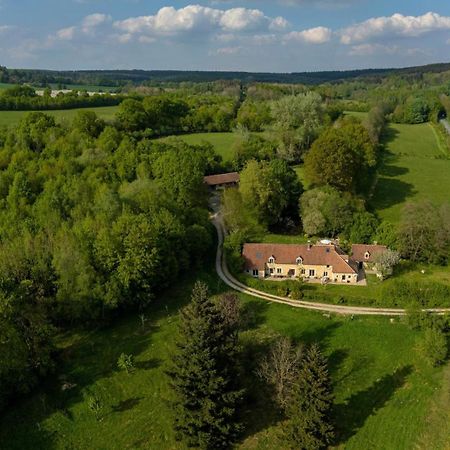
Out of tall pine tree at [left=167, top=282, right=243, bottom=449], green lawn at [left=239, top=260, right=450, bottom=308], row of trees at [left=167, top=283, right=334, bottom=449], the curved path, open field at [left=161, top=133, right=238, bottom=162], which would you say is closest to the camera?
row of trees at [left=167, top=283, right=334, bottom=449]

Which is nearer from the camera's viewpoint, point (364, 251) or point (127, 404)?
point (127, 404)

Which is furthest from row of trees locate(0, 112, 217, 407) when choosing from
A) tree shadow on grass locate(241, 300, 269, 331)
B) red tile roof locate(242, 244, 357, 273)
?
tree shadow on grass locate(241, 300, 269, 331)

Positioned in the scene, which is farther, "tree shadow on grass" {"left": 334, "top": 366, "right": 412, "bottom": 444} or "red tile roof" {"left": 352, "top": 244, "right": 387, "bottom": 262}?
"red tile roof" {"left": 352, "top": 244, "right": 387, "bottom": 262}

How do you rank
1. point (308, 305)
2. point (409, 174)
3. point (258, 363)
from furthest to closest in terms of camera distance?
point (409, 174), point (308, 305), point (258, 363)

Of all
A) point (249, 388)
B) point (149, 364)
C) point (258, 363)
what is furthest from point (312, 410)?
point (149, 364)

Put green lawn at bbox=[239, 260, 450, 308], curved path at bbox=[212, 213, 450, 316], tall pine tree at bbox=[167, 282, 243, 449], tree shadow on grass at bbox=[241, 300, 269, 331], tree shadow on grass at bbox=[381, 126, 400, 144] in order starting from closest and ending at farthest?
1. tall pine tree at bbox=[167, 282, 243, 449]
2. tree shadow on grass at bbox=[241, 300, 269, 331]
3. curved path at bbox=[212, 213, 450, 316]
4. green lawn at bbox=[239, 260, 450, 308]
5. tree shadow on grass at bbox=[381, 126, 400, 144]

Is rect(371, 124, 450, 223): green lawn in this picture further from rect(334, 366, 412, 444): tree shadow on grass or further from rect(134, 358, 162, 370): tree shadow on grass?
rect(134, 358, 162, 370): tree shadow on grass

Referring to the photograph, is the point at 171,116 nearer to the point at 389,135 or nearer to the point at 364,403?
the point at 389,135
